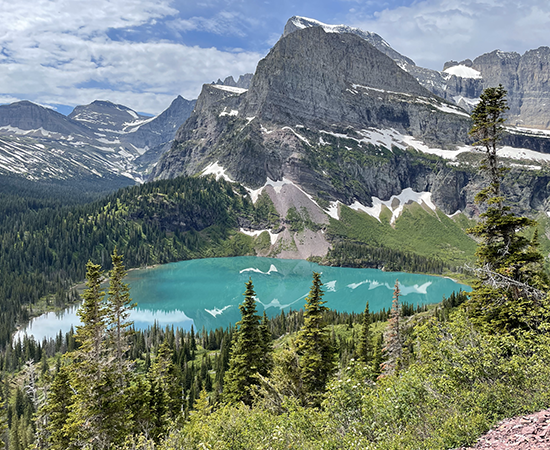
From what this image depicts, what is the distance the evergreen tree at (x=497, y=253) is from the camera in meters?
18.3

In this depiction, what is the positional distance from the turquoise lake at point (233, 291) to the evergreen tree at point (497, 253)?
7261cm

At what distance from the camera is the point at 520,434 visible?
988cm

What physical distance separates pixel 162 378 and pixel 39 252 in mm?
172813

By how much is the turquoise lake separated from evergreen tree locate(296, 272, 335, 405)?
207ft

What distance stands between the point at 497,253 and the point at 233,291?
416 ft

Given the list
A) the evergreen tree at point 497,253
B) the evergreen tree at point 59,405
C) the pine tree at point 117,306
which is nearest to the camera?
the evergreen tree at point 497,253

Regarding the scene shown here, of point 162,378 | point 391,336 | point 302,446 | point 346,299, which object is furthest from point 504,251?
point 346,299

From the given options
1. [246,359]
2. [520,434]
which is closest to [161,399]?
[246,359]

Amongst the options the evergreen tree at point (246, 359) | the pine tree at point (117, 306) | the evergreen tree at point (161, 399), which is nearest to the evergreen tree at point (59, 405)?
the pine tree at point (117, 306)

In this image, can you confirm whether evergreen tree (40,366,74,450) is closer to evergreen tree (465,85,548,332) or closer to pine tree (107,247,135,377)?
pine tree (107,247,135,377)

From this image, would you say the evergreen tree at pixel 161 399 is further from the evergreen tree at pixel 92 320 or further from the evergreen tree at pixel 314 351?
the evergreen tree at pixel 314 351

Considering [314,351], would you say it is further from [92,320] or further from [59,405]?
[59,405]

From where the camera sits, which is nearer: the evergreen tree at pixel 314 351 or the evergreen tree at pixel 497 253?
the evergreen tree at pixel 497 253

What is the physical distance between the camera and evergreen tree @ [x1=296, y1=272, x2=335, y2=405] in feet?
88.6
